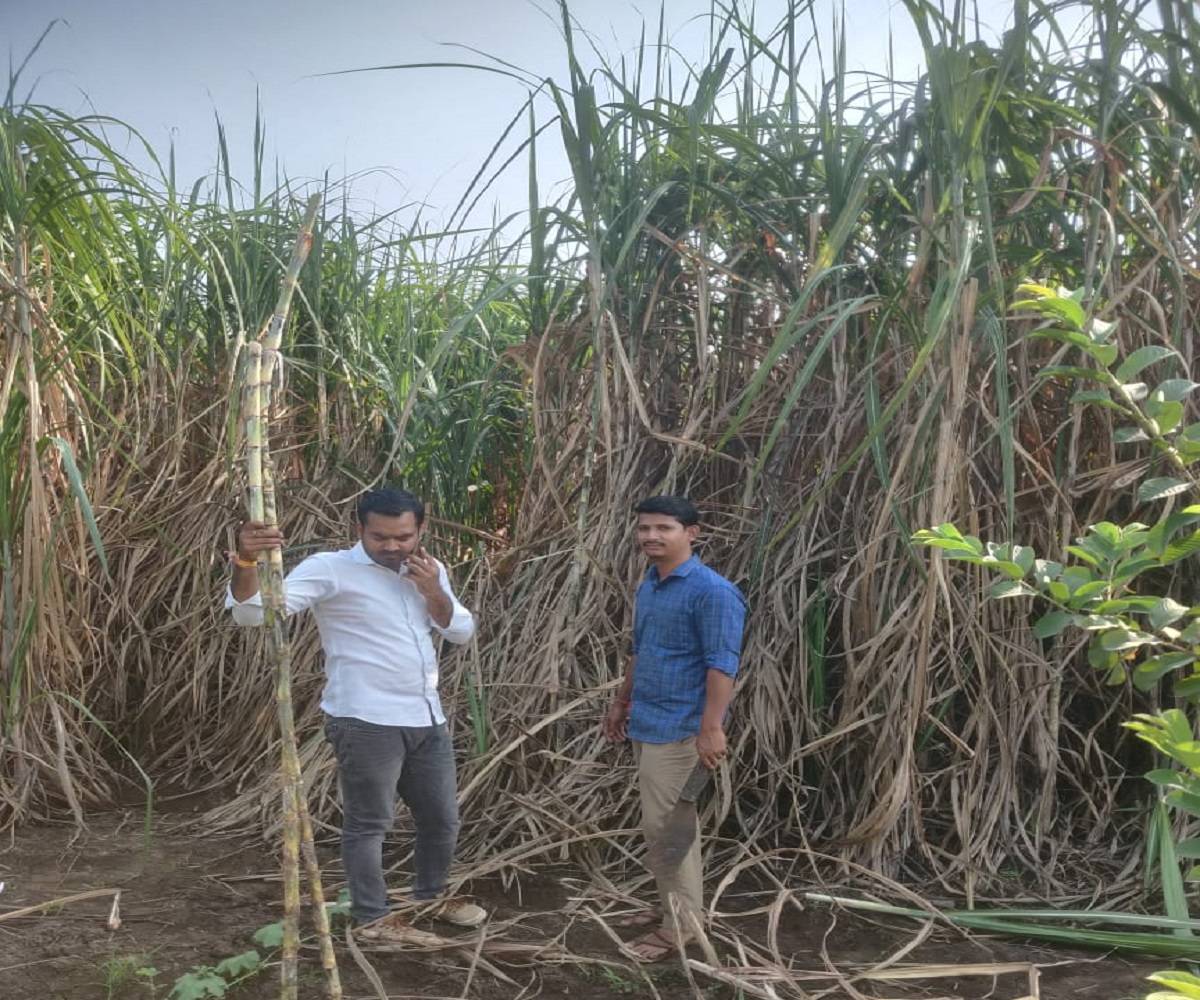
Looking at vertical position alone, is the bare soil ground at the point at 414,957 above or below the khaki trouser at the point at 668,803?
below

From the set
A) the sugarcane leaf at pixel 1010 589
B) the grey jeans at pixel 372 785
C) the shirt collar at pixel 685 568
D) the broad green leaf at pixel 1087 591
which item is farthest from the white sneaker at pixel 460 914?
the broad green leaf at pixel 1087 591

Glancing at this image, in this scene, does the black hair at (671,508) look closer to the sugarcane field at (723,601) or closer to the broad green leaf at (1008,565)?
the sugarcane field at (723,601)

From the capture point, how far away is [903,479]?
3268mm

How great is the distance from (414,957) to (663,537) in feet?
3.92

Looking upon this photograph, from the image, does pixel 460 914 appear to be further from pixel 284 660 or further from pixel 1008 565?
pixel 1008 565

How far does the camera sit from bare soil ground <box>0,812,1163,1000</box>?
2.77m

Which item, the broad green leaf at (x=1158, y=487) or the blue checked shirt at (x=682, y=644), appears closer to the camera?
the broad green leaf at (x=1158, y=487)

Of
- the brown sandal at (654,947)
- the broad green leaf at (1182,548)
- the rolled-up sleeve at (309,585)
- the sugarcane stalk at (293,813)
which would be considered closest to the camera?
the broad green leaf at (1182,548)

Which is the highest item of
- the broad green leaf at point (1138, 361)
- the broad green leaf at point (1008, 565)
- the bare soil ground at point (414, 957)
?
the broad green leaf at point (1138, 361)

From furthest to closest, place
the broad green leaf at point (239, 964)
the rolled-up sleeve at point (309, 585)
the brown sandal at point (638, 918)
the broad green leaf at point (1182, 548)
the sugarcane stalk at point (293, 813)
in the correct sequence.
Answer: the brown sandal at point (638, 918)
the rolled-up sleeve at point (309, 585)
the broad green leaf at point (239, 964)
the sugarcane stalk at point (293, 813)
the broad green leaf at point (1182, 548)

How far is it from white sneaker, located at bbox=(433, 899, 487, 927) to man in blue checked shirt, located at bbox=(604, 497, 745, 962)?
1.43 feet

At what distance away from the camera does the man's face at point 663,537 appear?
10.0ft

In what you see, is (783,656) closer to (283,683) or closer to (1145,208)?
(1145,208)

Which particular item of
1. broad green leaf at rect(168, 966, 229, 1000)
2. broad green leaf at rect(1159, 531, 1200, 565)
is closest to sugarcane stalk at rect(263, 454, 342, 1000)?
broad green leaf at rect(168, 966, 229, 1000)
